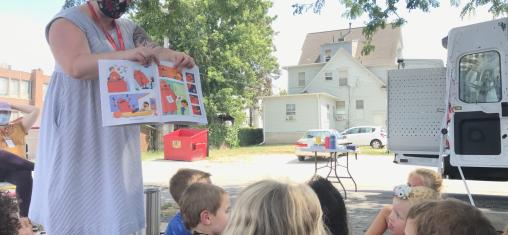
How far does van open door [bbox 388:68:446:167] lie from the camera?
8203 millimetres

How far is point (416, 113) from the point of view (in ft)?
27.3

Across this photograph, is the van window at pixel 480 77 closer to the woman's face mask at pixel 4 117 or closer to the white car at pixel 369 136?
the woman's face mask at pixel 4 117

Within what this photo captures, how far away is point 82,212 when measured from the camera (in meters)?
1.94

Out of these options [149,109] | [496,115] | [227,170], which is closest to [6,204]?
[149,109]

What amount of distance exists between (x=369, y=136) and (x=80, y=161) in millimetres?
27251

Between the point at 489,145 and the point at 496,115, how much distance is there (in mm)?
479

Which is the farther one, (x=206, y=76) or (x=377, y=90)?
(x=377, y=90)

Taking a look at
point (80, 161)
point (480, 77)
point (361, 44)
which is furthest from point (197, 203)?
point (361, 44)

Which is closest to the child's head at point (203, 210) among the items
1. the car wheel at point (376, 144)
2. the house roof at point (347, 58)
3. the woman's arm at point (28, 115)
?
the woman's arm at point (28, 115)

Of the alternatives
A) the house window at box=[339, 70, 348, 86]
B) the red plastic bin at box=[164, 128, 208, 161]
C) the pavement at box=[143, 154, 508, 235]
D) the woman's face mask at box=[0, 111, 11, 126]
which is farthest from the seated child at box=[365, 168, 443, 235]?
the house window at box=[339, 70, 348, 86]

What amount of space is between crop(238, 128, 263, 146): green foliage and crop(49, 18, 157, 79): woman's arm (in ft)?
106

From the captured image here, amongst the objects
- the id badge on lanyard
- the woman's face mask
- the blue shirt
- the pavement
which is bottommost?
the pavement

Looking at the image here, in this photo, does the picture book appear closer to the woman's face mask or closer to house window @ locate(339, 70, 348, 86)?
the woman's face mask

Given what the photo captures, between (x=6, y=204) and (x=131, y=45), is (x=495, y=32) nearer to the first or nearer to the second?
(x=131, y=45)
